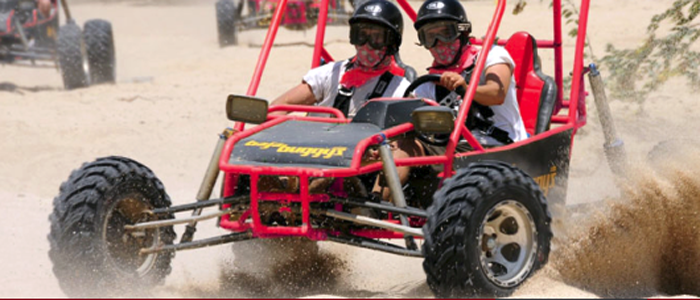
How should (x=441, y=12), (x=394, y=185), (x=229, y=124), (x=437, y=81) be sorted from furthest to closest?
(x=229, y=124)
(x=441, y=12)
(x=437, y=81)
(x=394, y=185)

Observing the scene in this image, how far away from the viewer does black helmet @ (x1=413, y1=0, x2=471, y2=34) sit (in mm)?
5660

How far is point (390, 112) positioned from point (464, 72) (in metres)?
0.84

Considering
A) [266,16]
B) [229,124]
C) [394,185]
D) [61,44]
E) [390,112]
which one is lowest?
[229,124]

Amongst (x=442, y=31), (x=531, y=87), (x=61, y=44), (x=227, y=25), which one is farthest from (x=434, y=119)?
(x=227, y=25)

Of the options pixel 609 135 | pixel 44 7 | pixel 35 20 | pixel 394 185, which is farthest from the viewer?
pixel 44 7

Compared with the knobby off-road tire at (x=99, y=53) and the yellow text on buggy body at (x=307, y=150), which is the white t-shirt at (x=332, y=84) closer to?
the yellow text on buggy body at (x=307, y=150)

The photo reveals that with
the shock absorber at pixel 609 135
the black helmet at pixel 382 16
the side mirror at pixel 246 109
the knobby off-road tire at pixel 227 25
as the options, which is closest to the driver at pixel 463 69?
the black helmet at pixel 382 16

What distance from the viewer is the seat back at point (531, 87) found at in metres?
6.36

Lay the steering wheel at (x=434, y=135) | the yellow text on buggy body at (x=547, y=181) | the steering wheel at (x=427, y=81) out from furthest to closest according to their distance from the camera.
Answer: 1. the yellow text on buggy body at (x=547, y=181)
2. the steering wheel at (x=427, y=81)
3. the steering wheel at (x=434, y=135)

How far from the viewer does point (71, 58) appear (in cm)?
1405

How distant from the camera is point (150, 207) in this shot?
525 cm

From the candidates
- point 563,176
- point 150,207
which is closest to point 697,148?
point 563,176

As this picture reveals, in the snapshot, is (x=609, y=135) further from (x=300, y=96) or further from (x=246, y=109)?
(x=246, y=109)

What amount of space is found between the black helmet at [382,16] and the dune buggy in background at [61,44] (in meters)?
9.04
